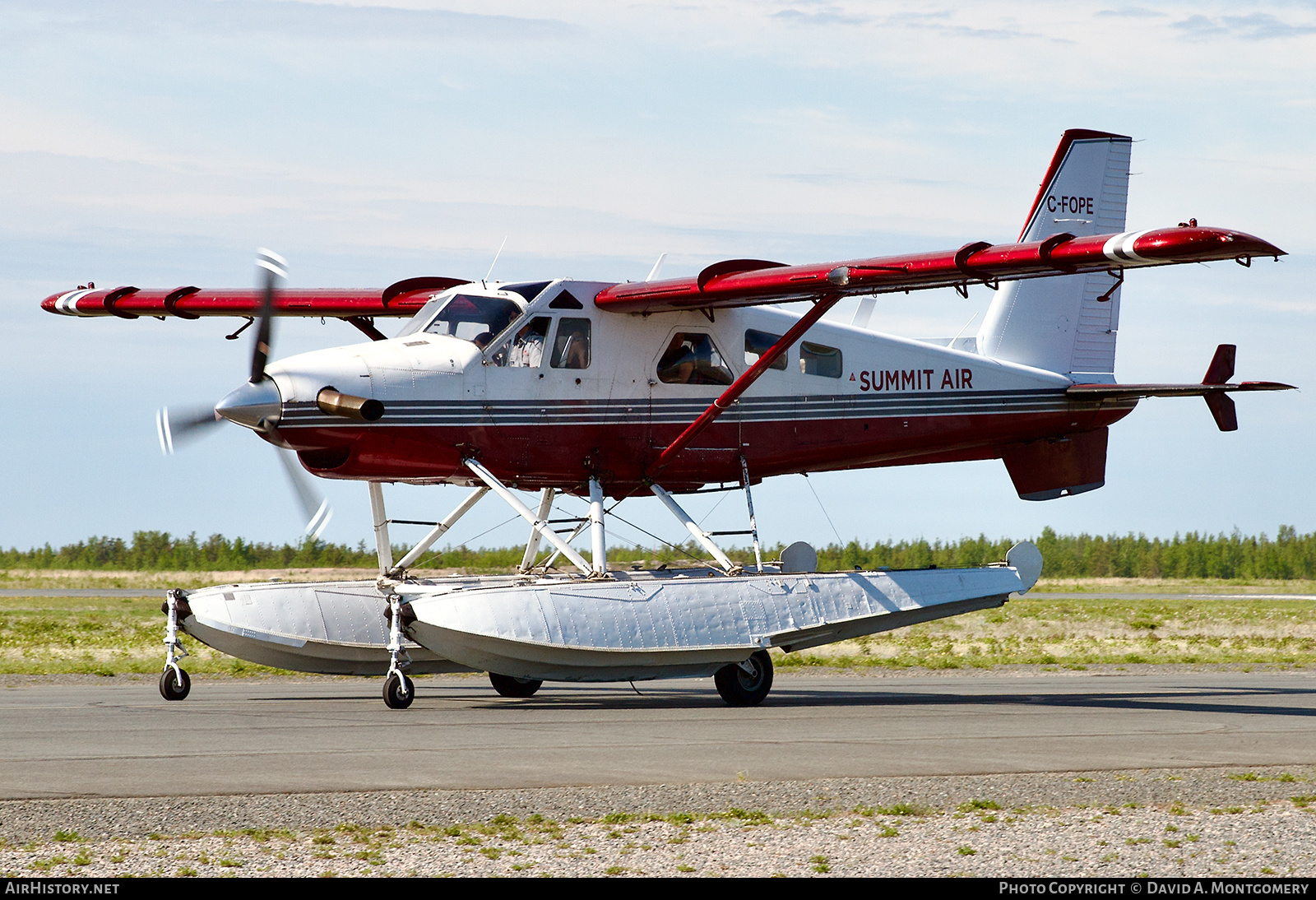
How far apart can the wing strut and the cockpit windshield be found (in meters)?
2.41

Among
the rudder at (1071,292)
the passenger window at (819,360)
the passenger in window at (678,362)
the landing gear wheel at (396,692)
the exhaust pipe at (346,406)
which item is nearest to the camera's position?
the landing gear wheel at (396,692)

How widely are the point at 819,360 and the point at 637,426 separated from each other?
103 inches

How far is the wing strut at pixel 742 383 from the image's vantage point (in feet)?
51.4

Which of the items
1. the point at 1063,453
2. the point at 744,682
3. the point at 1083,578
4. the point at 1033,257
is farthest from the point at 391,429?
the point at 1083,578

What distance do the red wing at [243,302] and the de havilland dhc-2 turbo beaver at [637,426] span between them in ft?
0.13

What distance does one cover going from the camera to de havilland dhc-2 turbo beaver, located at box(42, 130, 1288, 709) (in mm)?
13680

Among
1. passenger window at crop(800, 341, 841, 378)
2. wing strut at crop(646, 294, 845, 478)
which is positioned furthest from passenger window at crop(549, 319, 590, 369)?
passenger window at crop(800, 341, 841, 378)

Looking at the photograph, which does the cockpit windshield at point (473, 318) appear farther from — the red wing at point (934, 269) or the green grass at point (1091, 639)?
the green grass at point (1091, 639)

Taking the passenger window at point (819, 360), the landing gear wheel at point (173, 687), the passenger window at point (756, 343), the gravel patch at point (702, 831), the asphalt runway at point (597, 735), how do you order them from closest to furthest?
1. the gravel patch at point (702, 831)
2. the asphalt runway at point (597, 735)
3. the landing gear wheel at point (173, 687)
4. the passenger window at point (756, 343)
5. the passenger window at point (819, 360)

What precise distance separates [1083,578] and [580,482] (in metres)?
66.0

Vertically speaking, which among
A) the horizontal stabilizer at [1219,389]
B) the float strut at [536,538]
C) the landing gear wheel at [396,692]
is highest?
the horizontal stabilizer at [1219,389]

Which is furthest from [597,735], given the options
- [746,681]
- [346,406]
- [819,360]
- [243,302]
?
[243,302]

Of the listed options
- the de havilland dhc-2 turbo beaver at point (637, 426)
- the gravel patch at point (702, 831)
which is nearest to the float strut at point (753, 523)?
the de havilland dhc-2 turbo beaver at point (637, 426)

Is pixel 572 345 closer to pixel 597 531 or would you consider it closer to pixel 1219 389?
pixel 597 531
